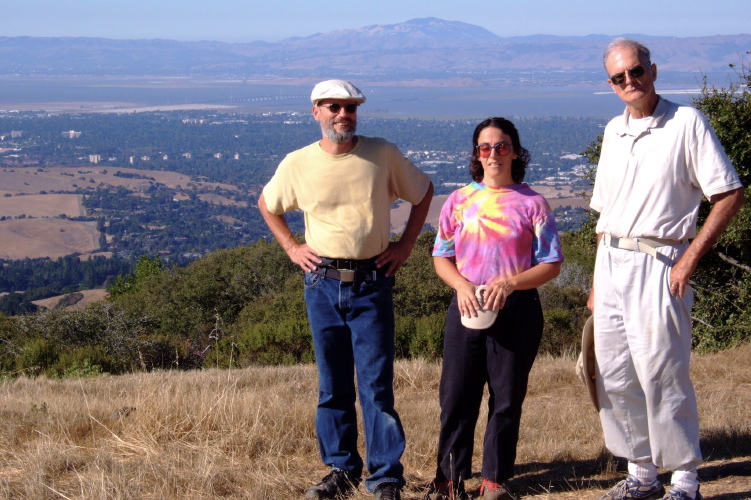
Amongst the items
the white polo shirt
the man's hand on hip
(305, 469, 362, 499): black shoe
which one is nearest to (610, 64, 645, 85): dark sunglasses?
the white polo shirt

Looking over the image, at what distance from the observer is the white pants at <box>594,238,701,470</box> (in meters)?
3.09

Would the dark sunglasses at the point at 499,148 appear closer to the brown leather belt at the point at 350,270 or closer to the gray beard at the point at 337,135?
the gray beard at the point at 337,135

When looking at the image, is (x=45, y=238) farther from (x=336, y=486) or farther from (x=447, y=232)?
(x=447, y=232)

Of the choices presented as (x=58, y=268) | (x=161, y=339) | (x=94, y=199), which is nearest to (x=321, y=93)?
(x=161, y=339)

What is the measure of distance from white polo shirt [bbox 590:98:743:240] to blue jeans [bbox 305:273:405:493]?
109cm

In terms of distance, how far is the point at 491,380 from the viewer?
11.0 feet

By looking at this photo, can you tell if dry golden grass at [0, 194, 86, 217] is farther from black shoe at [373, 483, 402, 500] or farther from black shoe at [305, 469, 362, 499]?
black shoe at [373, 483, 402, 500]

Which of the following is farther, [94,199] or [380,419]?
[94,199]

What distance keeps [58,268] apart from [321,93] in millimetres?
69074

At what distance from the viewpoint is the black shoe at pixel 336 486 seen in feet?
11.5

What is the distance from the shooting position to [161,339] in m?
17.5

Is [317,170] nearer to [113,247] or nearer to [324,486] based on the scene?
[324,486]

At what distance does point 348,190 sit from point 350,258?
1.00 feet

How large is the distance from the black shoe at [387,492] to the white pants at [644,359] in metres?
0.97
